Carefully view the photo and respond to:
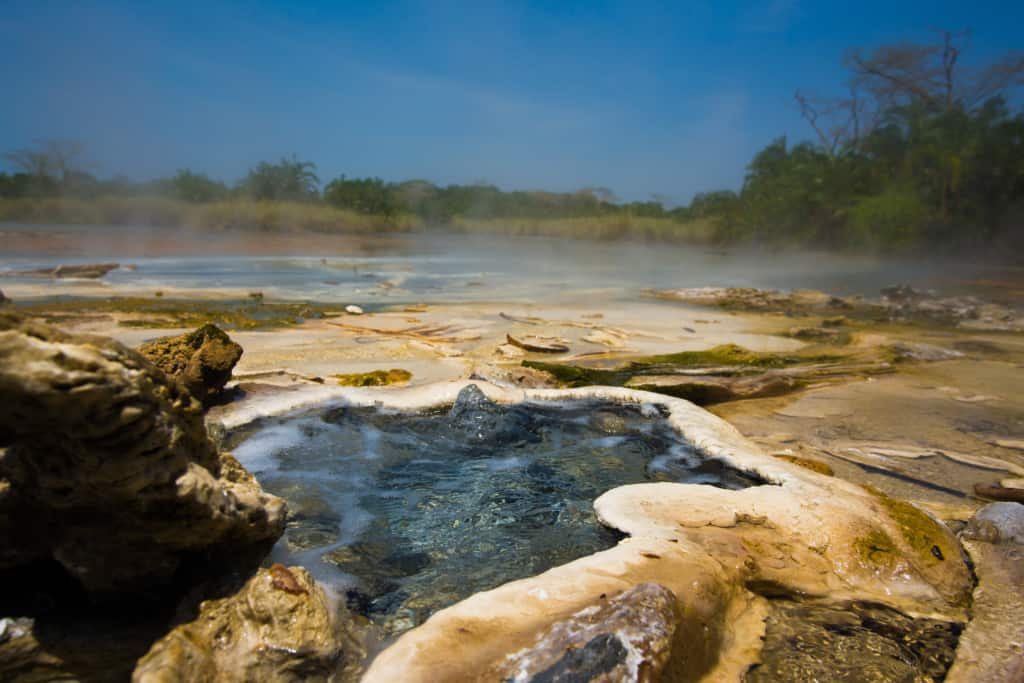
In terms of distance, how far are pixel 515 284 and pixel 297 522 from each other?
12449 mm

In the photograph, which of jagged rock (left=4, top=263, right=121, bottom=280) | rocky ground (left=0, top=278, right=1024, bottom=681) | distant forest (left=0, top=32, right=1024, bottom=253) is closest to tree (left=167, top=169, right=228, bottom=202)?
distant forest (left=0, top=32, right=1024, bottom=253)

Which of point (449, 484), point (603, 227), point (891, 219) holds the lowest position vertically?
point (449, 484)

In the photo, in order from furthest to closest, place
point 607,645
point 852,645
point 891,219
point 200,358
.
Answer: point 891,219
point 200,358
point 852,645
point 607,645

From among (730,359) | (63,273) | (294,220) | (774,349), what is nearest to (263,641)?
(730,359)

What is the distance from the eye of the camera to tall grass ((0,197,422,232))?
24.5m

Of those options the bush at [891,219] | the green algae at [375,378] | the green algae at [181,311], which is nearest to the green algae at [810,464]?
the green algae at [375,378]

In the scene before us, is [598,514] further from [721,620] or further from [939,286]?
[939,286]

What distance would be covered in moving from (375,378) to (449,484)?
2148mm

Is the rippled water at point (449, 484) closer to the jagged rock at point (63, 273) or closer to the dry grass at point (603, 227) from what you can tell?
the jagged rock at point (63, 273)

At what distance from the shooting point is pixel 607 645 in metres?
1.83

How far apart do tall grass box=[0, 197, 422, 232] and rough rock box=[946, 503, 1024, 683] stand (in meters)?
28.6

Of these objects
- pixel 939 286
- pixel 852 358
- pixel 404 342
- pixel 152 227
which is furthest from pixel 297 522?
pixel 152 227

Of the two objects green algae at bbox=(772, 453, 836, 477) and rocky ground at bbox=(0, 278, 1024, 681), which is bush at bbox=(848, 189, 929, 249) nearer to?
rocky ground at bbox=(0, 278, 1024, 681)

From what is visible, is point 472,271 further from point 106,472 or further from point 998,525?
point 106,472
